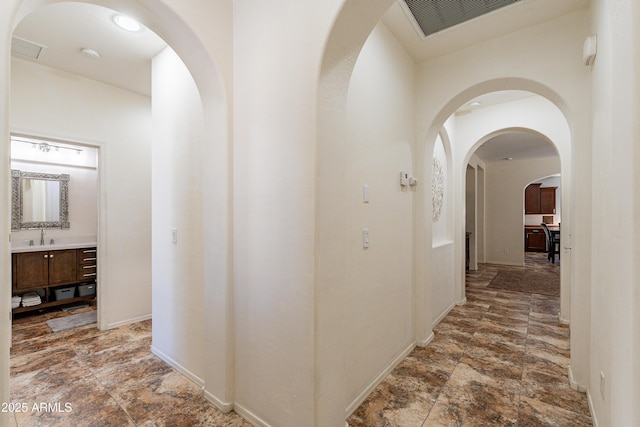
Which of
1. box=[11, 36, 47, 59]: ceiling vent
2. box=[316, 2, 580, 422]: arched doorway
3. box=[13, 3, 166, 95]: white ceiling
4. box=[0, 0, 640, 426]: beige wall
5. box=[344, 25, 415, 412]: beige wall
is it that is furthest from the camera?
box=[11, 36, 47, 59]: ceiling vent

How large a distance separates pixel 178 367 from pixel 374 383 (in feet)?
5.24

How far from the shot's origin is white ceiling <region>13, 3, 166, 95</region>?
7.18 feet

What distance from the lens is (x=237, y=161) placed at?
1.82 meters

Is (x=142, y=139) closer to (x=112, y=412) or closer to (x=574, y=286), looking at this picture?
(x=112, y=412)

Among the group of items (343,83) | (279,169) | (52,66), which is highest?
(52,66)

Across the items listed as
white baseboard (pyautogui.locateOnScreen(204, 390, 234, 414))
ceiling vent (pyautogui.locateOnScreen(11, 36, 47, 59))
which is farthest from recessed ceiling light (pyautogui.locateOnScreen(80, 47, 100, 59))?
white baseboard (pyautogui.locateOnScreen(204, 390, 234, 414))

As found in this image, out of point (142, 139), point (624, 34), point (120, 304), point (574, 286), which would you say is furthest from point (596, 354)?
point (142, 139)

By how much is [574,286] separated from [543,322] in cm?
172

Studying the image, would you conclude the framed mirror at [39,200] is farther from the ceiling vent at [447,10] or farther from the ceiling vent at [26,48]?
the ceiling vent at [447,10]

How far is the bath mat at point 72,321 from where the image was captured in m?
3.31

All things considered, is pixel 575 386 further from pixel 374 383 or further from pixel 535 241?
pixel 535 241

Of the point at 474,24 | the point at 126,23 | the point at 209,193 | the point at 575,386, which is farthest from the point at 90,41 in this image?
the point at 575,386

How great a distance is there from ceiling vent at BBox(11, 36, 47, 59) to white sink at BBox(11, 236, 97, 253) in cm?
227

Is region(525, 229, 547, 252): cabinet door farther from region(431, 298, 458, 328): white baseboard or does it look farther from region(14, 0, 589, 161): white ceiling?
region(14, 0, 589, 161): white ceiling
